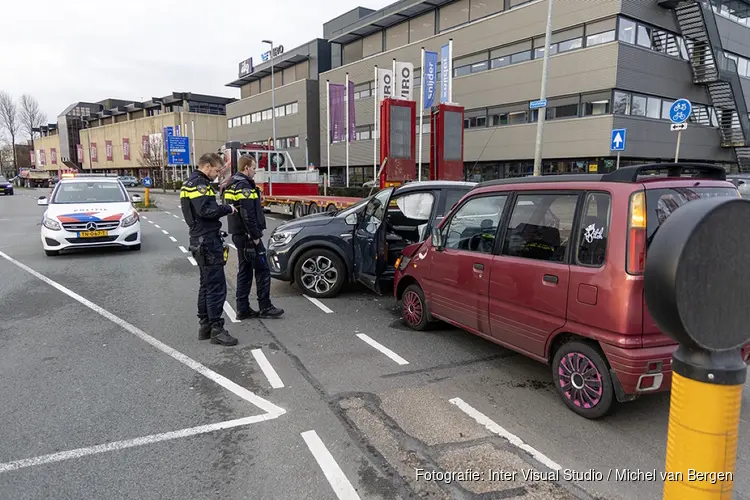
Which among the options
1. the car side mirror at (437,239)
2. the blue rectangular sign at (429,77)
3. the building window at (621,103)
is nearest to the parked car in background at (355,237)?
the car side mirror at (437,239)

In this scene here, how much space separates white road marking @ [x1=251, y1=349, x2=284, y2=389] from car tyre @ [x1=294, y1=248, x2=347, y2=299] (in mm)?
2270

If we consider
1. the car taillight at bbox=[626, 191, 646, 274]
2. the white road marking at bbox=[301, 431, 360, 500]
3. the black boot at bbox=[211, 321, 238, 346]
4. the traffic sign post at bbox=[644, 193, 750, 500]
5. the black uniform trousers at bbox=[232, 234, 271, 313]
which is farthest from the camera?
the black uniform trousers at bbox=[232, 234, 271, 313]

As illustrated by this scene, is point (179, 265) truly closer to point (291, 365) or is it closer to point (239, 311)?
point (239, 311)

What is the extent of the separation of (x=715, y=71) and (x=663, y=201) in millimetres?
30067

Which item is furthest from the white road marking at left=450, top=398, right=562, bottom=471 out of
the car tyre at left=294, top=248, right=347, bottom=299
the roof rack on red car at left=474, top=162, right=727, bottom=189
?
the car tyre at left=294, top=248, right=347, bottom=299

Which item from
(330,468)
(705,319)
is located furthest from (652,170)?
(330,468)

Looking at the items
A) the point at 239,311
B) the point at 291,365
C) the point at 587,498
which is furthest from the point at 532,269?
the point at 239,311

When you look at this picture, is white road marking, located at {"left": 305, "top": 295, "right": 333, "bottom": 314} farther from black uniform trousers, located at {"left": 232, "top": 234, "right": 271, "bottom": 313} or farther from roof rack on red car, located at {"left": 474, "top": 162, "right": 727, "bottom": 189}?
roof rack on red car, located at {"left": 474, "top": 162, "right": 727, "bottom": 189}

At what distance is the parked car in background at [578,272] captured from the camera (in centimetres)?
322

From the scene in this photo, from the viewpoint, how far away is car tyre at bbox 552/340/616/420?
11.2 ft

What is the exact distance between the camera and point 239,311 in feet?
20.3

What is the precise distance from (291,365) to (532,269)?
7.91 feet

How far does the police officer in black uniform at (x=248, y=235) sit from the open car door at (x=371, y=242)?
1.32m

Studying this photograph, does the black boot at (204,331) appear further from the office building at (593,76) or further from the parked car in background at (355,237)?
the office building at (593,76)
